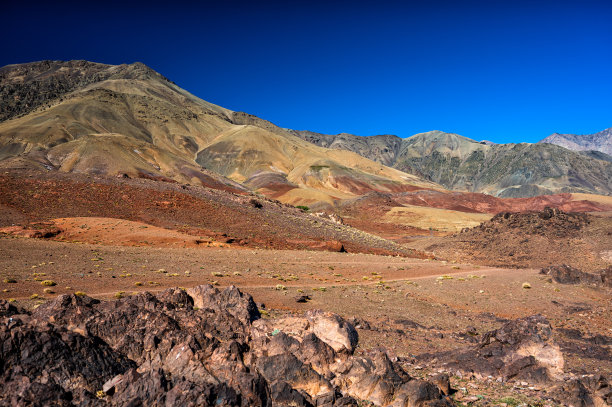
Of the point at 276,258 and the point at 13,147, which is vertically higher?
the point at 13,147

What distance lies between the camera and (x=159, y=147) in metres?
130

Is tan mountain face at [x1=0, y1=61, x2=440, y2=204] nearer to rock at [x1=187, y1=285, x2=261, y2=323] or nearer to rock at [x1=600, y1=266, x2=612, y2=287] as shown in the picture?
rock at [x1=600, y1=266, x2=612, y2=287]

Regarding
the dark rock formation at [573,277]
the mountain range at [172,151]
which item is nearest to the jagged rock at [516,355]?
the dark rock formation at [573,277]

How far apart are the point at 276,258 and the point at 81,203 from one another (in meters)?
22.1

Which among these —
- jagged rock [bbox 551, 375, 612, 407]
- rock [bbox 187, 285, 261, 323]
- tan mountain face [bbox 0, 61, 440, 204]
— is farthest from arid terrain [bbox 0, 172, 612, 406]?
tan mountain face [bbox 0, 61, 440, 204]

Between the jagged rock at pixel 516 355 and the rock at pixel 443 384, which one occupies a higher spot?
the jagged rock at pixel 516 355

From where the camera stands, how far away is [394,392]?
743 centimetres

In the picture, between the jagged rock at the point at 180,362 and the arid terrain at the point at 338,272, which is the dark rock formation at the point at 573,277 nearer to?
the arid terrain at the point at 338,272

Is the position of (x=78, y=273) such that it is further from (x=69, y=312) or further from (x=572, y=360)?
(x=572, y=360)

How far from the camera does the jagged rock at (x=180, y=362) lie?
6121 millimetres

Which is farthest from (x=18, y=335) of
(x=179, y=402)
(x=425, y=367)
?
(x=425, y=367)

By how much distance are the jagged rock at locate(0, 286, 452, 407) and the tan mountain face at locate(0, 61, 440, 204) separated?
264 feet

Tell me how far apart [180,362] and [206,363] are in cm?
46

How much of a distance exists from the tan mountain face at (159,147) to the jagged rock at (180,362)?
80.5m
